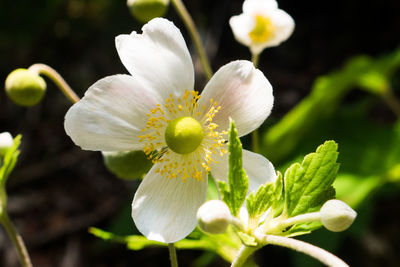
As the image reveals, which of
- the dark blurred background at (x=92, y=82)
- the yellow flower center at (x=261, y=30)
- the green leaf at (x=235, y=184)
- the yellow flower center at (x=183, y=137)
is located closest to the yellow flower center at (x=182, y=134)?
the yellow flower center at (x=183, y=137)

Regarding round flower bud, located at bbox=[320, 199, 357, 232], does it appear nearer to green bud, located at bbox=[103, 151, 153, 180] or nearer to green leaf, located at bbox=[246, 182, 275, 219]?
green leaf, located at bbox=[246, 182, 275, 219]

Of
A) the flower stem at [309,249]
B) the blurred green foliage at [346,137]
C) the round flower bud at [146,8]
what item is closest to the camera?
the flower stem at [309,249]

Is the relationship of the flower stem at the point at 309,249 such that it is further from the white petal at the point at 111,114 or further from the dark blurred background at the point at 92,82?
the dark blurred background at the point at 92,82

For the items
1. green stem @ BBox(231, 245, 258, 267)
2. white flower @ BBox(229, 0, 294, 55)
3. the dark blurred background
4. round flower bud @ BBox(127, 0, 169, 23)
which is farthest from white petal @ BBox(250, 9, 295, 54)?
the dark blurred background

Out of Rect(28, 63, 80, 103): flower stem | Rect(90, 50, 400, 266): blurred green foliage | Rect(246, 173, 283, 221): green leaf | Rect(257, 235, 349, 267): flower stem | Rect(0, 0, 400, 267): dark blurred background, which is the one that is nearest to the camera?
Rect(257, 235, 349, 267): flower stem

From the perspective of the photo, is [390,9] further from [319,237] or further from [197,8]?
[319,237]

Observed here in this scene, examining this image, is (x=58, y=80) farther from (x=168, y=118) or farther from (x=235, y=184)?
(x=235, y=184)
